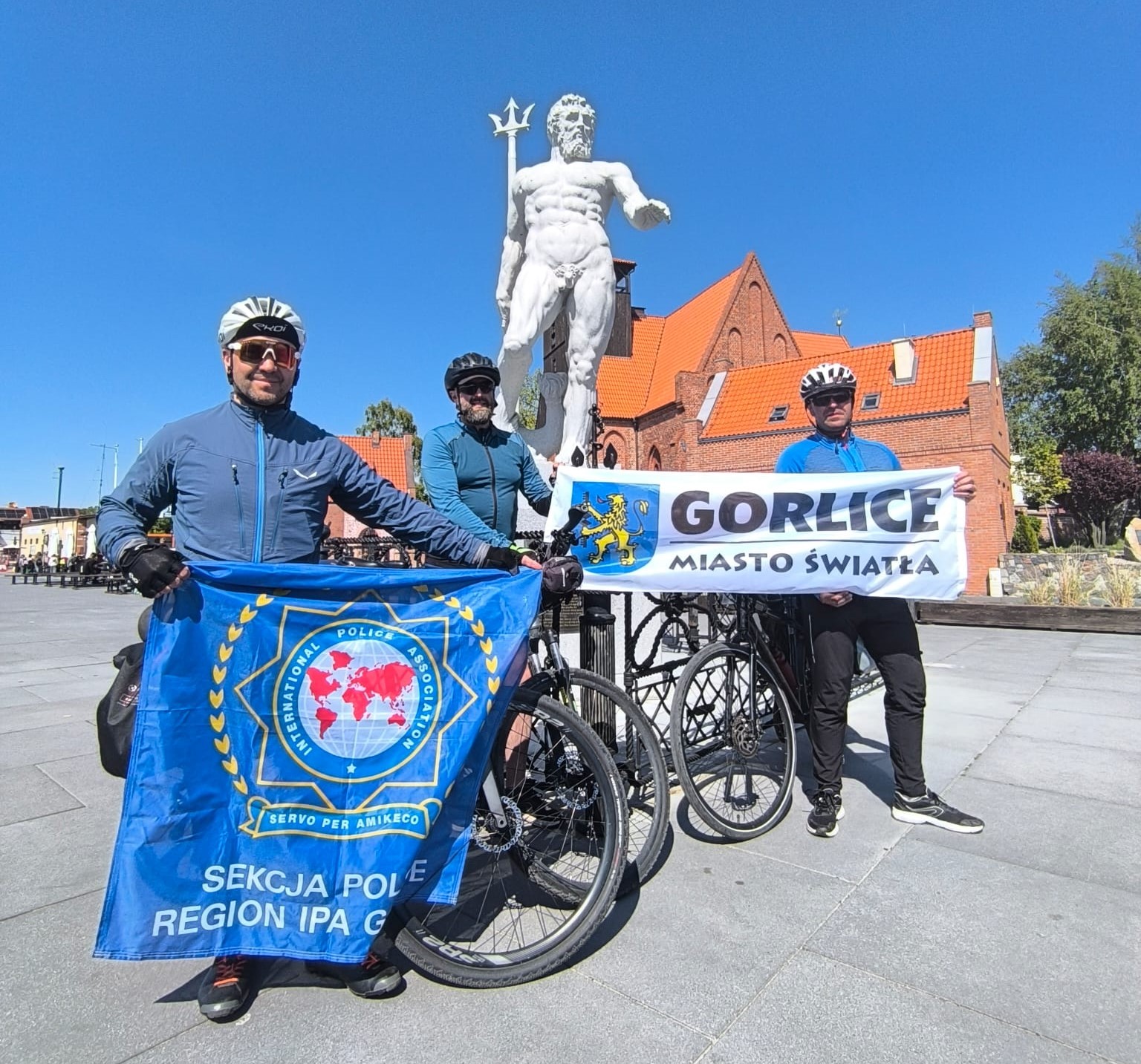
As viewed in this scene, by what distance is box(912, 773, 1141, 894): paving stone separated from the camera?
106 inches

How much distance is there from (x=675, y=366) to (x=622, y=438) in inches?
209

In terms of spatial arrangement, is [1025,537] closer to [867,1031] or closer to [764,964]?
[764,964]

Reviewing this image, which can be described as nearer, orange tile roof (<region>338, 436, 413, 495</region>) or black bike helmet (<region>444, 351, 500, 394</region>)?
black bike helmet (<region>444, 351, 500, 394</region>)

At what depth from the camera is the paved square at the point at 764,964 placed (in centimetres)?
174

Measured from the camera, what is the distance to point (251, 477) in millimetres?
2145

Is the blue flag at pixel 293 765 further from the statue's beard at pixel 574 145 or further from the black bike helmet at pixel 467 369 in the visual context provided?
the statue's beard at pixel 574 145

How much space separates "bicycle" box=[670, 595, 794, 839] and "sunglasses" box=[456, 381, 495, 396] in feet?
4.69

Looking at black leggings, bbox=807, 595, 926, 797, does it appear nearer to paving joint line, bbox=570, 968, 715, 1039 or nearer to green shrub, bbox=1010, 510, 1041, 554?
paving joint line, bbox=570, 968, 715, 1039

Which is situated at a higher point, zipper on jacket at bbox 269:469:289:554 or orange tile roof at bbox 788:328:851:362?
orange tile roof at bbox 788:328:851:362

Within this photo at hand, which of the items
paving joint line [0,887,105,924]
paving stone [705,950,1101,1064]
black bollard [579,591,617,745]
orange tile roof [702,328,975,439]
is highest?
orange tile roof [702,328,975,439]

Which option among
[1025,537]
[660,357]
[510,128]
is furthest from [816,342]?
[510,128]

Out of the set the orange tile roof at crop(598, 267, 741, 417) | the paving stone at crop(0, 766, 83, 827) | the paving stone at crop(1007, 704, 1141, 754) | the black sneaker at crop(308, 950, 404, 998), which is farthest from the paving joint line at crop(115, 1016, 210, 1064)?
the orange tile roof at crop(598, 267, 741, 417)

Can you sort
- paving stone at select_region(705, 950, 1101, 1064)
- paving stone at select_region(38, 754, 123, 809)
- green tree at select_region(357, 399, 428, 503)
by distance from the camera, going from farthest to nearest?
1. green tree at select_region(357, 399, 428, 503)
2. paving stone at select_region(38, 754, 123, 809)
3. paving stone at select_region(705, 950, 1101, 1064)

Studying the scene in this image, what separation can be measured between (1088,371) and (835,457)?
44.8 meters
